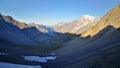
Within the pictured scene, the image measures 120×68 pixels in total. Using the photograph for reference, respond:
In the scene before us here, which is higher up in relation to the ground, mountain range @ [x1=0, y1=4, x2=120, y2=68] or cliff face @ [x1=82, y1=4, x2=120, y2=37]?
cliff face @ [x1=82, y1=4, x2=120, y2=37]

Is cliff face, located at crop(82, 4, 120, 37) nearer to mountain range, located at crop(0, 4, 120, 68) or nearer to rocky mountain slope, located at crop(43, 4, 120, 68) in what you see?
mountain range, located at crop(0, 4, 120, 68)

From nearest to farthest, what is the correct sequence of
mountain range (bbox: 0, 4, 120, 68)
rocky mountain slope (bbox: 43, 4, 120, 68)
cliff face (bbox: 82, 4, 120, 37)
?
rocky mountain slope (bbox: 43, 4, 120, 68), mountain range (bbox: 0, 4, 120, 68), cliff face (bbox: 82, 4, 120, 37)

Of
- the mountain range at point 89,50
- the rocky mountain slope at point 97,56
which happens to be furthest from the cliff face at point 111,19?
the rocky mountain slope at point 97,56

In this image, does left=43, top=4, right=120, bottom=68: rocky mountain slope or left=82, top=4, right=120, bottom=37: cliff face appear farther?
left=82, top=4, right=120, bottom=37: cliff face

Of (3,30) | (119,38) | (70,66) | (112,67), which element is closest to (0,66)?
(70,66)

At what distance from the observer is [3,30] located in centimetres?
12588

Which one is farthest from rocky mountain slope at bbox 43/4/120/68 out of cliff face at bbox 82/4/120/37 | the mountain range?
cliff face at bbox 82/4/120/37

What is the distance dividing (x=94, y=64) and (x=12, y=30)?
10677 cm

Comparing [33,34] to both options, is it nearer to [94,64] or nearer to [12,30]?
[12,30]

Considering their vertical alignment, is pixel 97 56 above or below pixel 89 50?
below

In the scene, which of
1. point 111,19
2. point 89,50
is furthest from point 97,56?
point 111,19

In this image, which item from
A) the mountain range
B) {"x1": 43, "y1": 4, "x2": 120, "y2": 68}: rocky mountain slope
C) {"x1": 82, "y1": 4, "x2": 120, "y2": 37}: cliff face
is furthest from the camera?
{"x1": 82, "y1": 4, "x2": 120, "y2": 37}: cliff face

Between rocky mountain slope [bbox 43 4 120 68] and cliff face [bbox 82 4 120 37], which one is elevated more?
cliff face [bbox 82 4 120 37]

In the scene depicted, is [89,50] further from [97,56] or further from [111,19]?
[111,19]
